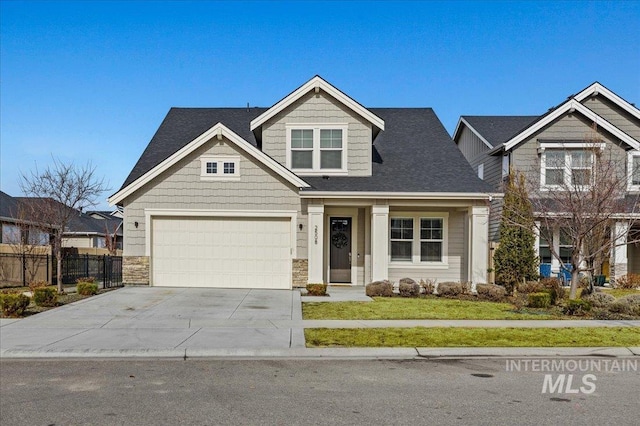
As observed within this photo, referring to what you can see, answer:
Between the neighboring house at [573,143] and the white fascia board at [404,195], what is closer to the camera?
the white fascia board at [404,195]

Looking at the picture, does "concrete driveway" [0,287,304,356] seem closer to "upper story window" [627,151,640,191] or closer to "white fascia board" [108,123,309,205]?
"white fascia board" [108,123,309,205]

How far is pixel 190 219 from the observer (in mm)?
17516

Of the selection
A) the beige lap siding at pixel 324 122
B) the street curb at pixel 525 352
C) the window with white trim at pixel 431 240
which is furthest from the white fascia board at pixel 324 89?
the street curb at pixel 525 352

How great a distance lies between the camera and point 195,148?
17.2 m

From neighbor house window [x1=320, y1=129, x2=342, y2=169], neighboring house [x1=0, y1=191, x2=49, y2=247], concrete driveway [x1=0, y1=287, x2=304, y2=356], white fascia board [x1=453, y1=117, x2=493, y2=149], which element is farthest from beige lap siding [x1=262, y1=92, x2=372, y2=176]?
neighboring house [x1=0, y1=191, x2=49, y2=247]

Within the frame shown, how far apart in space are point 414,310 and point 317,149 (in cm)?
782

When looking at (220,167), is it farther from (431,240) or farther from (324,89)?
(431,240)

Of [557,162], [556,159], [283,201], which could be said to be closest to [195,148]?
[283,201]

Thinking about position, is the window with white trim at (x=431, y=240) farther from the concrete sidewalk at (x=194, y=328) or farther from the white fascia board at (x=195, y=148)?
the white fascia board at (x=195, y=148)

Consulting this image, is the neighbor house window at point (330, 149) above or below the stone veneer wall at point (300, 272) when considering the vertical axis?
above

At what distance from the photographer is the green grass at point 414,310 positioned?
12312 mm

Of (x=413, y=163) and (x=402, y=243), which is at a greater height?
(x=413, y=163)

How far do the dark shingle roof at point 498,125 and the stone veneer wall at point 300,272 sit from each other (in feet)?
35.1

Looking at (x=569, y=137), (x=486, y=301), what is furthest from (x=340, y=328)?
(x=569, y=137)
